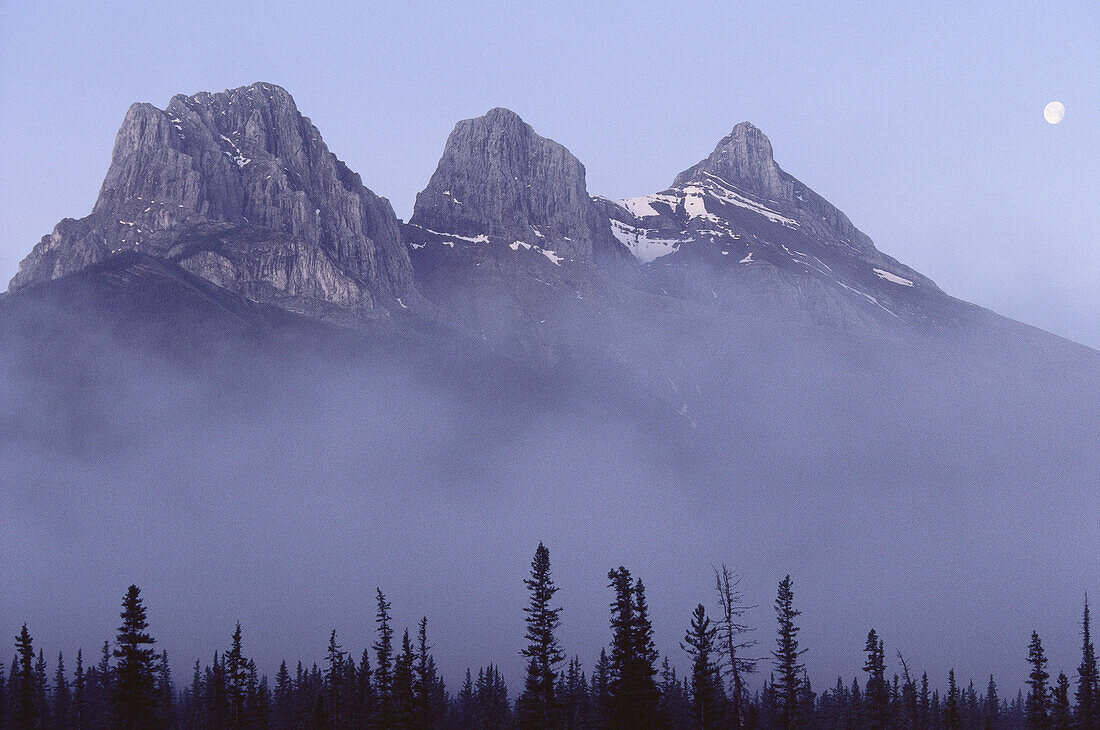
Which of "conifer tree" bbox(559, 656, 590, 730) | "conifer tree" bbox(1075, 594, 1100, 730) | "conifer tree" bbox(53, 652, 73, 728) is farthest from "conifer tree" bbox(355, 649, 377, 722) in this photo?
"conifer tree" bbox(1075, 594, 1100, 730)

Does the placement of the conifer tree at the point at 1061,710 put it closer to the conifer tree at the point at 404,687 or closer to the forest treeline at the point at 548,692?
the forest treeline at the point at 548,692

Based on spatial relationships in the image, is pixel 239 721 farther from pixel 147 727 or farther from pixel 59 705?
pixel 59 705

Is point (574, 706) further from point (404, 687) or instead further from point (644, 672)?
point (644, 672)

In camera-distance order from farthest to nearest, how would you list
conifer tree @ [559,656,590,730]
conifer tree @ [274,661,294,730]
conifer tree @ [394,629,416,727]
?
1. conifer tree @ [274,661,294,730]
2. conifer tree @ [559,656,590,730]
3. conifer tree @ [394,629,416,727]

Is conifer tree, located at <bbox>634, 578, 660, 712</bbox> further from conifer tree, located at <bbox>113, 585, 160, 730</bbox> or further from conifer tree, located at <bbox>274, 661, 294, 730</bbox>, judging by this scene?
conifer tree, located at <bbox>274, 661, 294, 730</bbox>

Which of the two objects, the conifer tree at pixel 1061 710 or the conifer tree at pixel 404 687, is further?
the conifer tree at pixel 1061 710

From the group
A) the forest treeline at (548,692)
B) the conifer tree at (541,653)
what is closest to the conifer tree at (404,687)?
the forest treeline at (548,692)

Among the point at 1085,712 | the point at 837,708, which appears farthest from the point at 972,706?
the point at 1085,712

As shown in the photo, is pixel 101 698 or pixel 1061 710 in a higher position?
pixel 101 698

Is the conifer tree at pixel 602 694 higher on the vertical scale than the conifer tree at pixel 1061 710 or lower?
higher

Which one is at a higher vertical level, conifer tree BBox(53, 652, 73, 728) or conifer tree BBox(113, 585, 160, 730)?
conifer tree BBox(113, 585, 160, 730)

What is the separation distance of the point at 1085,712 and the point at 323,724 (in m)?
65.3

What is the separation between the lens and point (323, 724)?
104625mm

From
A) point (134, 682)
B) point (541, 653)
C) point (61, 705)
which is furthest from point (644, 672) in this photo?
point (61, 705)
